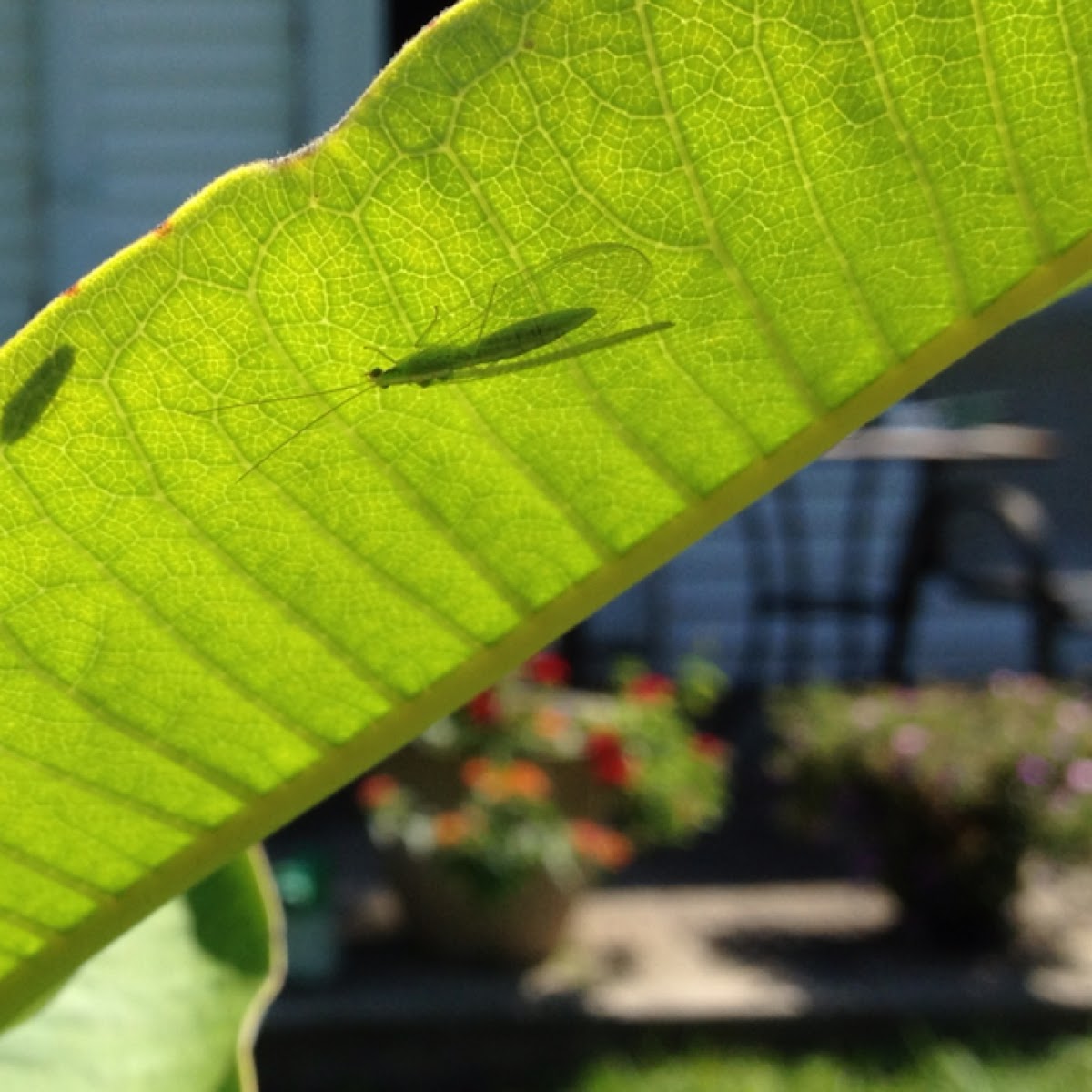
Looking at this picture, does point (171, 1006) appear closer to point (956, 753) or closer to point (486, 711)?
point (486, 711)

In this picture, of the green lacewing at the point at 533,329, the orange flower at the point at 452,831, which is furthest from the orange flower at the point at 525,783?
the green lacewing at the point at 533,329

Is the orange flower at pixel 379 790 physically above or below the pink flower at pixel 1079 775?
above

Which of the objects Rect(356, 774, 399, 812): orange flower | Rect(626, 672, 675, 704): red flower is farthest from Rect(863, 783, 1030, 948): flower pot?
Rect(356, 774, 399, 812): orange flower

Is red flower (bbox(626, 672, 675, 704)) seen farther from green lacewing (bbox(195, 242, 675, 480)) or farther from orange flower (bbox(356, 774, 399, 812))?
green lacewing (bbox(195, 242, 675, 480))

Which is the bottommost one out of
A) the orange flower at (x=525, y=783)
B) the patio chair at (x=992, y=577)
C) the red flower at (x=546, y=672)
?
the patio chair at (x=992, y=577)

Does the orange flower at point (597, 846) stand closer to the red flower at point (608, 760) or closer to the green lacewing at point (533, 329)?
the red flower at point (608, 760)

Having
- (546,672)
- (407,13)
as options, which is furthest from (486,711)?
Result: (407,13)
